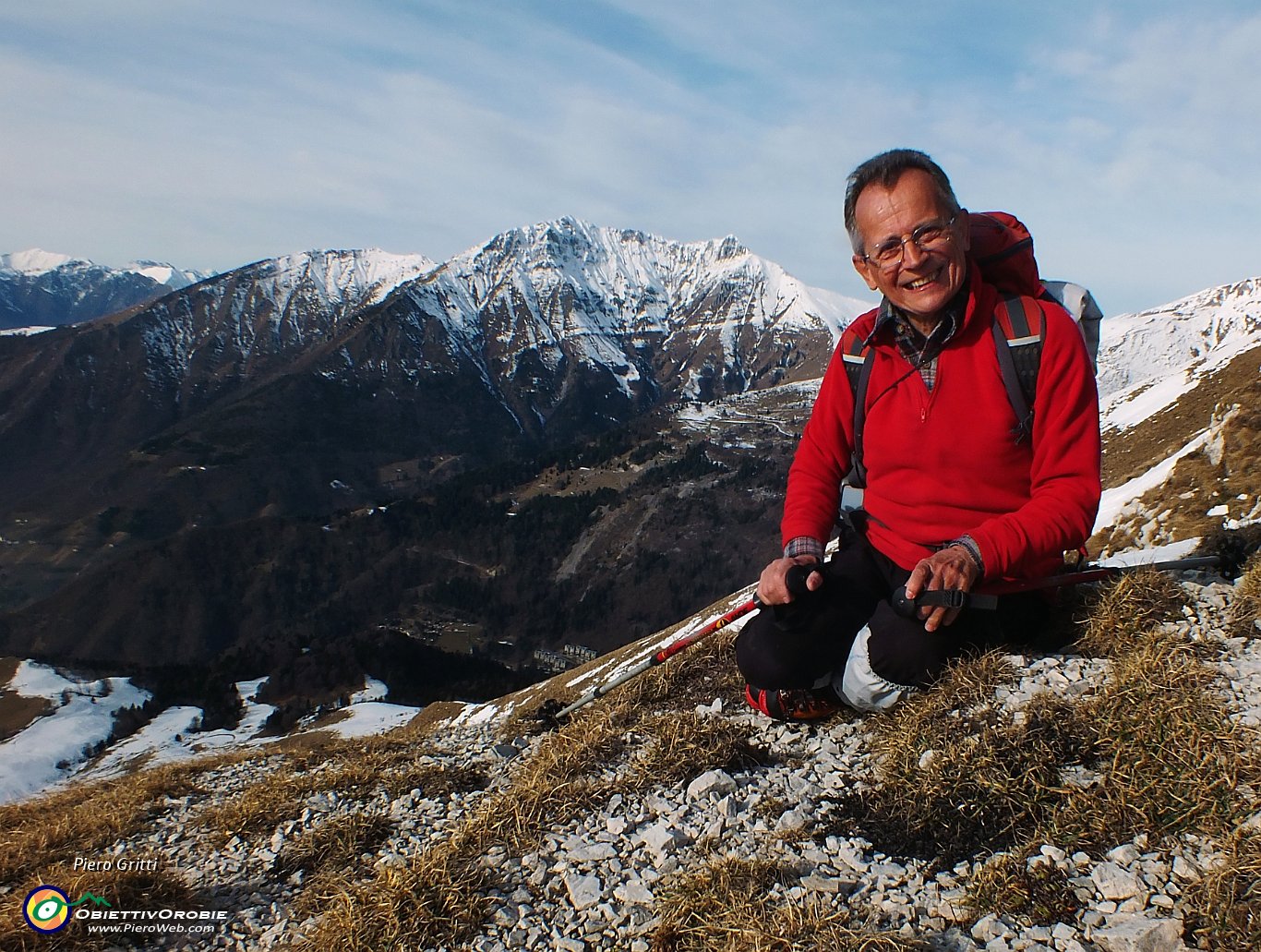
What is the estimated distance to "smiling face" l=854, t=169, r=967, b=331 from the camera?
5.16 metres

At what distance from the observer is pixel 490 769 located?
23.2 feet

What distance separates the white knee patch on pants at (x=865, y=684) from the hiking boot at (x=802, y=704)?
0.95ft

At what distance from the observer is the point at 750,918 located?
3.73 metres

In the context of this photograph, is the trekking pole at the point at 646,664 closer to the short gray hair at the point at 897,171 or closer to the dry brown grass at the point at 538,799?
the dry brown grass at the point at 538,799

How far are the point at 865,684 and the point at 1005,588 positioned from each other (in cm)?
132

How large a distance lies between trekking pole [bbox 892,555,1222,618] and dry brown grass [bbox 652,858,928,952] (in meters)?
2.02

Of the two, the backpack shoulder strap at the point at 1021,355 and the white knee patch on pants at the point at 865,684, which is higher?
the backpack shoulder strap at the point at 1021,355

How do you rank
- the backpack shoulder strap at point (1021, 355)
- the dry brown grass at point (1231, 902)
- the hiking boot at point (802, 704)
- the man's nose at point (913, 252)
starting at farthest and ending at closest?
the hiking boot at point (802, 704) → the man's nose at point (913, 252) → the backpack shoulder strap at point (1021, 355) → the dry brown grass at point (1231, 902)

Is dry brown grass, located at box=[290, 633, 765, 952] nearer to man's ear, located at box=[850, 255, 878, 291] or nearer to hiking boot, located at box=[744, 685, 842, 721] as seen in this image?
hiking boot, located at box=[744, 685, 842, 721]

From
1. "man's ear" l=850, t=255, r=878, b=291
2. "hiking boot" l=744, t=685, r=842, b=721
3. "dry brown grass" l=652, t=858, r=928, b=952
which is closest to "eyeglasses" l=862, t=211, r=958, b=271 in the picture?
"man's ear" l=850, t=255, r=878, b=291

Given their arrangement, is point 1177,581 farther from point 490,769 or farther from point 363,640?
point 363,640

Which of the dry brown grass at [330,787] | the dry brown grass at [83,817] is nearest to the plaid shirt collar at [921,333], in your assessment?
the dry brown grass at [330,787]

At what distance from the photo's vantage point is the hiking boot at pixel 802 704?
6.20 m

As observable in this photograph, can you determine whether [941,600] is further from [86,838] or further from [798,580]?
[86,838]
